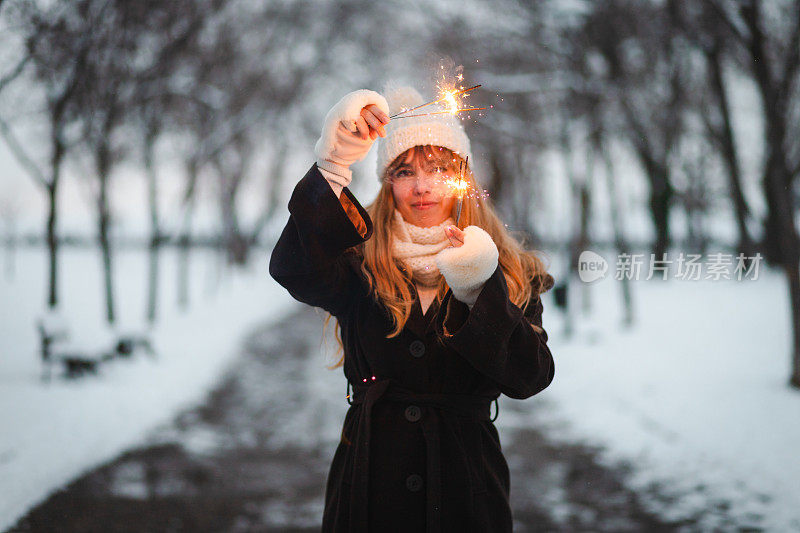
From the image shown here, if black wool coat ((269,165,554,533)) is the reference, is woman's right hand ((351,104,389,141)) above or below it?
above

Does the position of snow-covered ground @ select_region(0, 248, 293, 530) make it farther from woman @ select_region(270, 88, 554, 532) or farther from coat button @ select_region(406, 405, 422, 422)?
coat button @ select_region(406, 405, 422, 422)

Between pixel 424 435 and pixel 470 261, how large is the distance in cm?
64

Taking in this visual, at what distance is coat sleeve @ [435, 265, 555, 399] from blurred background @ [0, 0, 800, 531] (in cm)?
56

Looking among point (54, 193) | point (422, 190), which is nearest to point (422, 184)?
point (422, 190)

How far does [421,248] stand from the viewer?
2459 millimetres

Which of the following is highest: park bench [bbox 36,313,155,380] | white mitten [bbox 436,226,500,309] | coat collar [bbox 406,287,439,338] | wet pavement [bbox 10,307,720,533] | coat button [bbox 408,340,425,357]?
white mitten [bbox 436,226,500,309]

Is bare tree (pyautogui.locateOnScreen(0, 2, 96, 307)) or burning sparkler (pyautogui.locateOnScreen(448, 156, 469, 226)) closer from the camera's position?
burning sparkler (pyautogui.locateOnScreen(448, 156, 469, 226))

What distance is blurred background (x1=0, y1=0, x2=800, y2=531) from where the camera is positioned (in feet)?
18.3

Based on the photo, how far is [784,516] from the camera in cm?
504

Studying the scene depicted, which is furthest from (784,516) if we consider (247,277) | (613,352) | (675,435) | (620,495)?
(247,277)

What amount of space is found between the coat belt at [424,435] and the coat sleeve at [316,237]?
39 centimetres

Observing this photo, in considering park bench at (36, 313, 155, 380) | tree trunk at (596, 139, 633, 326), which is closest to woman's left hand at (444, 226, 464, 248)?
park bench at (36, 313, 155, 380)

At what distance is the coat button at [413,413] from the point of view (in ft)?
7.75

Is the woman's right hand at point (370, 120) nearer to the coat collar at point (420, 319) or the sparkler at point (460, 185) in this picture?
the sparkler at point (460, 185)
